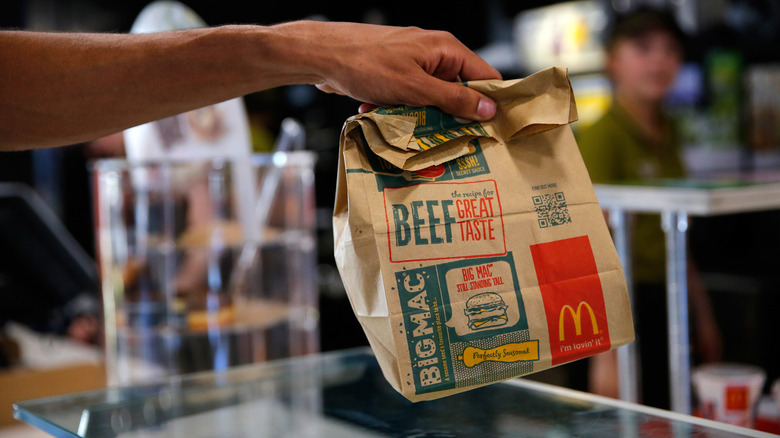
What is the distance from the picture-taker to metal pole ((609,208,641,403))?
3.99 ft

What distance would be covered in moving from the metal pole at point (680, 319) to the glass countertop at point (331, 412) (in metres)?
0.34

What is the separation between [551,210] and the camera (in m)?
0.77

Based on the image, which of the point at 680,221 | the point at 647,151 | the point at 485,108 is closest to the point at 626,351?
the point at 680,221

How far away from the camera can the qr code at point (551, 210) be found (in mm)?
767

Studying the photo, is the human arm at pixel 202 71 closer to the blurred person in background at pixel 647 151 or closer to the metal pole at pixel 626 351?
the metal pole at pixel 626 351

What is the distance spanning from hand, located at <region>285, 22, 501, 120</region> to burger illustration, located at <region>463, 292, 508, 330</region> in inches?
7.6

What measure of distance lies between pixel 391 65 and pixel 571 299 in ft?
0.99

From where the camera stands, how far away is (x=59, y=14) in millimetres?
4621

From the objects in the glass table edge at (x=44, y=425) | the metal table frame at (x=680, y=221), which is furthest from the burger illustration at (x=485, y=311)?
the metal table frame at (x=680, y=221)

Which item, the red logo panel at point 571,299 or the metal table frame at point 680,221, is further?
the metal table frame at point 680,221

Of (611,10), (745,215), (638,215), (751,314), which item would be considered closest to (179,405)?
(638,215)

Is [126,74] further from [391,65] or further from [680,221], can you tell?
[680,221]

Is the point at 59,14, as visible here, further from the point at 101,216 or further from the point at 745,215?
the point at 745,215

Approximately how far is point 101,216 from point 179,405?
1.01 metres
